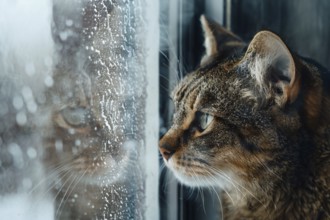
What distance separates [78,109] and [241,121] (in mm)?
336

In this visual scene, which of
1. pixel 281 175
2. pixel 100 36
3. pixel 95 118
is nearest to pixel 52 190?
pixel 95 118

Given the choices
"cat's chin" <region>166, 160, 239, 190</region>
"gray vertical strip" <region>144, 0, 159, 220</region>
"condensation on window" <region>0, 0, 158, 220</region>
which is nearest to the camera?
"condensation on window" <region>0, 0, 158, 220</region>

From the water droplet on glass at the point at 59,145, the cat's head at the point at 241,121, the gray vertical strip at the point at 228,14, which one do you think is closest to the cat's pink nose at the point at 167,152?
the cat's head at the point at 241,121

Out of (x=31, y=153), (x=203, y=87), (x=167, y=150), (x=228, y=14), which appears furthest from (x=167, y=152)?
(x=228, y=14)

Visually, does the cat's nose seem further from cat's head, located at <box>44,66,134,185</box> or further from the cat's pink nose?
cat's head, located at <box>44,66,134,185</box>

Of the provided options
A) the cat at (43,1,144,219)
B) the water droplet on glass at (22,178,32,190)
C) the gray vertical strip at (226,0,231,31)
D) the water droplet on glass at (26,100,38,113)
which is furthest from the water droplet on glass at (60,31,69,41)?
the gray vertical strip at (226,0,231,31)

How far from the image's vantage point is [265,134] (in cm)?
94

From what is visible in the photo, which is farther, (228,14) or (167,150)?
(228,14)

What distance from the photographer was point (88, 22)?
998 mm

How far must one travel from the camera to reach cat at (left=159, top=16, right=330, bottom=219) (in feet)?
3.06

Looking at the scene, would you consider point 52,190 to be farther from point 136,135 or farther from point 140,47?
point 140,47

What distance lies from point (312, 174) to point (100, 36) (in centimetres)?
51

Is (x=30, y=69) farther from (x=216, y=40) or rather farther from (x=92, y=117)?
(x=216, y=40)

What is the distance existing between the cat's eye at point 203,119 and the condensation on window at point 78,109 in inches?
6.7
